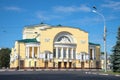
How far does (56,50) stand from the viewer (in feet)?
309

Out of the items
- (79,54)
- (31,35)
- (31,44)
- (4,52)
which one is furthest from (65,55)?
(4,52)

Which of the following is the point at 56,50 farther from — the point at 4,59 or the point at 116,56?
the point at 116,56

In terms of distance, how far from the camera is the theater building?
9250cm

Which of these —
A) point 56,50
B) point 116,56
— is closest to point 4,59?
point 56,50

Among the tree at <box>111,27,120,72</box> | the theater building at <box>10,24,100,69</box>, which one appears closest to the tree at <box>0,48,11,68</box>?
the theater building at <box>10,24,100,69</box>

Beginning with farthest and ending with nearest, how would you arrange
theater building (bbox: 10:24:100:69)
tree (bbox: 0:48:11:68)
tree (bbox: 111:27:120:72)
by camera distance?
tree (bbox: 0:48:11:68) < theater building (bbox: 10:24:100:69) < tree (bbox: 111:27:120:72)

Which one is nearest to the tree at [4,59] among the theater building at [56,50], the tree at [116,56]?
the theater building at [56,50]

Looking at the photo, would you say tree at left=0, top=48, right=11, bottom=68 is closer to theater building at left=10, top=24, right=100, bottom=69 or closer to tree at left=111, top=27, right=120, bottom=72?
theater building at left=10, top=24, right=100, bottom=69

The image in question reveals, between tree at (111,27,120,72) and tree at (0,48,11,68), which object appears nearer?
tree at (111,27,120,72)

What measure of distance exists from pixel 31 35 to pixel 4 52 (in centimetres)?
2172

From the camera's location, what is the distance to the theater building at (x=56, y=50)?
92500 millimetres

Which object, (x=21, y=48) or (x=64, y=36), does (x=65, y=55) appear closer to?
(x=64, y=36)

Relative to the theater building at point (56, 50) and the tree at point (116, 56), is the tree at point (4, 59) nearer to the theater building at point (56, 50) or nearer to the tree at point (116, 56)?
the theater building at point (56, 50)

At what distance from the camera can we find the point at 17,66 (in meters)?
91.9
